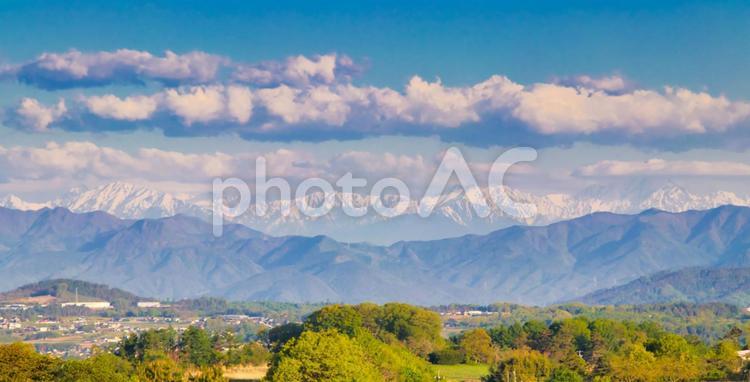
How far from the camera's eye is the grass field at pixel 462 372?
133 meters

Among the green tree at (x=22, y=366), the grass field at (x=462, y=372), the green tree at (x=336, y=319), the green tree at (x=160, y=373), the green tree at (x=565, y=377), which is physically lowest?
the grass field at (x=462, y=372)

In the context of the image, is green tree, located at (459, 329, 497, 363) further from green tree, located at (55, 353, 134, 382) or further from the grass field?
green tree, located at (55, 353, 134, 382)

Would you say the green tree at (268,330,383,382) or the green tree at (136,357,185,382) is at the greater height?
the green tree at (268,330,383,382)

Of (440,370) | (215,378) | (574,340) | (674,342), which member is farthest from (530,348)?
(215,378)

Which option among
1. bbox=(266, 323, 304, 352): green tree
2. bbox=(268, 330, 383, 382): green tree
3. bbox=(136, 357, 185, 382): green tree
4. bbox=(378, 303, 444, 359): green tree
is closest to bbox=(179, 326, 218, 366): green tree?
bbox=(266, 323, 304, 352): green tree

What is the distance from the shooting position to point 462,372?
142m

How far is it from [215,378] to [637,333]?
75.7 metres

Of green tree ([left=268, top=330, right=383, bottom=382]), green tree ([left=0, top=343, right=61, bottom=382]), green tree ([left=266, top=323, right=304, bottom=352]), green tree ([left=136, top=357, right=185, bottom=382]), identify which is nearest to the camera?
green tree ([left=268, top=330, right=383, bottom=382])

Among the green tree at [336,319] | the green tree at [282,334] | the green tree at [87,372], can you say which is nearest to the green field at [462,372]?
the green tree at [336,319]

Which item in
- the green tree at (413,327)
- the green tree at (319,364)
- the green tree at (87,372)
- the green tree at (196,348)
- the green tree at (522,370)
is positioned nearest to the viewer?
the green tree at (319,364)

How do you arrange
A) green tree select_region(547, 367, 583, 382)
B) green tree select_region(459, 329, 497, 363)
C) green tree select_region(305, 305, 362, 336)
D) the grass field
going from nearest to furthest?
green tree select_region(547, 367, 583, 382), the grass field, green tree select_region(305, 305, 362, 336), green tree select_region(459, 329, 497, 363)

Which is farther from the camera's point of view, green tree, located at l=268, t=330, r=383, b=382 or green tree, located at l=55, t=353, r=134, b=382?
green tree, located at l=55, t=353, r=134, b=382

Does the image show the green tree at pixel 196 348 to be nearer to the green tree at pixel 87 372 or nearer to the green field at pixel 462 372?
the green field at pixel 462 372

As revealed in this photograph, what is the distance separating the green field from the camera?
436ft
